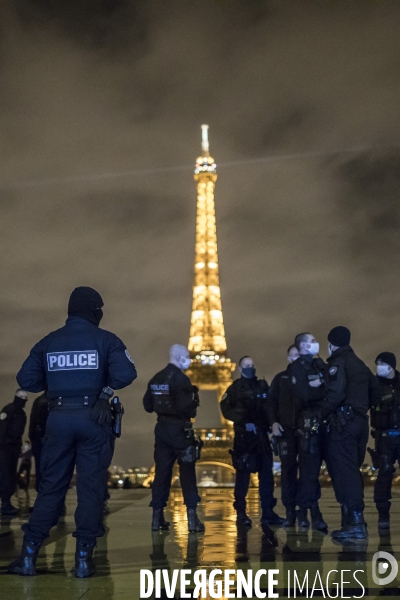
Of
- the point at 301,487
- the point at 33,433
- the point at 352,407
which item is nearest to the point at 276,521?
the point at 301,487

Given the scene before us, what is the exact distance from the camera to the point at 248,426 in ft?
37.7

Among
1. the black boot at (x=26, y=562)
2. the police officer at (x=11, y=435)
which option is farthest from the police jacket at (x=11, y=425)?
the black boot at (x=26, y=562)

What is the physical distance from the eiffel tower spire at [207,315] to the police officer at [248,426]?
7709 centimetres

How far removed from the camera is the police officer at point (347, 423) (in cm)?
909

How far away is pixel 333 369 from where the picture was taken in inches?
360

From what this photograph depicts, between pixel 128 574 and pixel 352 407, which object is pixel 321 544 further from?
pixel 128 574

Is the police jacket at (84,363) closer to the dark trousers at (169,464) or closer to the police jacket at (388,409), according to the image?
the dark trousers at (169,464)

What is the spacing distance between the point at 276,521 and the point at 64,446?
16.6ft

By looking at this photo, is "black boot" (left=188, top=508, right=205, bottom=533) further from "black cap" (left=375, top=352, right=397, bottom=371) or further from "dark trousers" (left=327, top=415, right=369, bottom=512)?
"black cap" (left=375, top=352, right=397, bottom=371)

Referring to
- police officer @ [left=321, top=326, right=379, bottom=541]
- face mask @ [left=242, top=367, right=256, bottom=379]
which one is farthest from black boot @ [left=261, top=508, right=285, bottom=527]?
police officer @ [left=321, top=326, right=379, bottom=541]

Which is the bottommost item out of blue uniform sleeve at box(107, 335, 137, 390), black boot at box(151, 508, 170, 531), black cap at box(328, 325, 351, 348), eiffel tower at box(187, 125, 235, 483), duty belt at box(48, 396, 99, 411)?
black boot at box(151, 508, 170, 531)

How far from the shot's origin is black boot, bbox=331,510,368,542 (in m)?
8.81

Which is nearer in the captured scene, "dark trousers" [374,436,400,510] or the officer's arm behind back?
the officer's arm behind back

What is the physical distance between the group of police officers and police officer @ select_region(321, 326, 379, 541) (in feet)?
0.03
